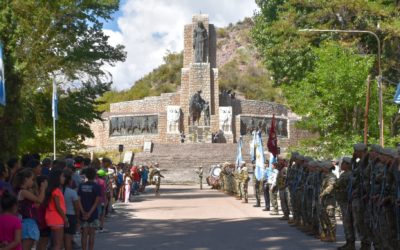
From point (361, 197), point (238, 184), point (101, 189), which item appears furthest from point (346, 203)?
point (238, 184)

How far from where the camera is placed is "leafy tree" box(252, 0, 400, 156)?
103ft

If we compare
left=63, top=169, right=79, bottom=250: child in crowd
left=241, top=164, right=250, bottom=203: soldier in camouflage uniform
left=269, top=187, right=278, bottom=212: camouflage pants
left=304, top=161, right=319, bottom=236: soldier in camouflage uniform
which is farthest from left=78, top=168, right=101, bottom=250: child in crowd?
left=241, top=164, right=250, bottom=203: soldier in camouflage uniform

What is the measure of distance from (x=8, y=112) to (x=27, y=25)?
8.99m

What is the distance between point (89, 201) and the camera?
11930 millimetres

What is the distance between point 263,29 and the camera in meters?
47.1

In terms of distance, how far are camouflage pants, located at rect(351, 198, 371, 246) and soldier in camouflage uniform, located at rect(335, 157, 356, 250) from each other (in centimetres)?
35

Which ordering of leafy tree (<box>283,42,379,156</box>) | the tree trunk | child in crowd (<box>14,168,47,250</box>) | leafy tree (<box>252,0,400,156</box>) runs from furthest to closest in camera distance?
leafy tree (<box>252,0,400,156</box>) < leafy tree (<box>283,42,379,156</box>) < the tree trunk < child in crowd (<box>14,168,47,250</box>)

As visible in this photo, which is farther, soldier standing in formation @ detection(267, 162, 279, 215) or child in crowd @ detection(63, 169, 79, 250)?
soldier standing in formation @ detection(267, 162, 279, 215)

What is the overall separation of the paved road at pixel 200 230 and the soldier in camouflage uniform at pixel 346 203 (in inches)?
35.5

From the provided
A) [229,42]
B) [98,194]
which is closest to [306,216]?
[98,194]

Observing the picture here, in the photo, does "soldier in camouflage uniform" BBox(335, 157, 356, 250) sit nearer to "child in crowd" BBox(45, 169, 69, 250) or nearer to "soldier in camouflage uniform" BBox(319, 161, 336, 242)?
"soldier in camouflage uniform" BBox(319, 161, 336, 242)

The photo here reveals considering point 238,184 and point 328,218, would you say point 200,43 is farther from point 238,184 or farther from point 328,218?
point 328,218

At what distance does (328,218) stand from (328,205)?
0.94 ft

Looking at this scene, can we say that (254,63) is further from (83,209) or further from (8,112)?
(83,209)
